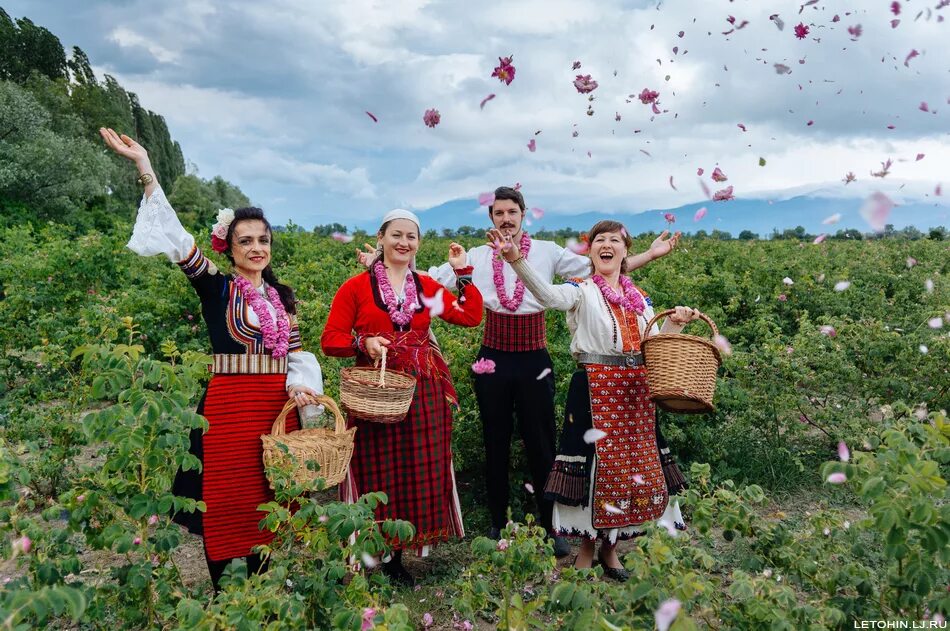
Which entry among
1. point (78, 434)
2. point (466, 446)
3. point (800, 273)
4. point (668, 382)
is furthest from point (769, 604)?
point (800, 273)

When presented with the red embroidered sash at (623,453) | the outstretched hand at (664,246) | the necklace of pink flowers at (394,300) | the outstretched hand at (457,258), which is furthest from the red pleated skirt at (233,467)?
the outstretched hand at (664,246)

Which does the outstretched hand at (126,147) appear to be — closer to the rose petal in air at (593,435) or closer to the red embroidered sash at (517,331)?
the red embroidered sash at (517,331)

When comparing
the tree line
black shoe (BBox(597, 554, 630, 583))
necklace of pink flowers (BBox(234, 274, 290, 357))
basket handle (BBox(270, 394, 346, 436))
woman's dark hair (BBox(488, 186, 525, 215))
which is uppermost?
the tree line

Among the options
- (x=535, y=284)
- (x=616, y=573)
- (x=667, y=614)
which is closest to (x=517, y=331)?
(x=535, y=284)

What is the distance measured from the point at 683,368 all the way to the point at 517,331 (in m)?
1.21

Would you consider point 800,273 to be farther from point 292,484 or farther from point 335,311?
point 292,484

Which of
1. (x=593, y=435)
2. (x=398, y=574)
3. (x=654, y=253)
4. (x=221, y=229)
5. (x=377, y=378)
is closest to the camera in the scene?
(x=377, y=378)

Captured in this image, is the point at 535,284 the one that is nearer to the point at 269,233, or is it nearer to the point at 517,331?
the point at 517,331

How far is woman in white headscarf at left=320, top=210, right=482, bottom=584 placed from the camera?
3512 mm

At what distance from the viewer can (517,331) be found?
4.04 meters

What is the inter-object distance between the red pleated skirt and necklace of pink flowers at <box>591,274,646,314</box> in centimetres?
177

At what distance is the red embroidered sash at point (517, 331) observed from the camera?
13.2ft

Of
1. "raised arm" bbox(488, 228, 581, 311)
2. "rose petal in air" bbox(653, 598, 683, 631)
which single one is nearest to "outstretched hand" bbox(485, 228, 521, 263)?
"raised arm" bbox(488, 228, 581, 311)

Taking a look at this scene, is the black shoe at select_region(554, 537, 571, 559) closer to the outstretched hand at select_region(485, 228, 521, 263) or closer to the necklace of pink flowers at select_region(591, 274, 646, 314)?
the necklace of pink flowers at select_region(591, 274, 646, 314)
